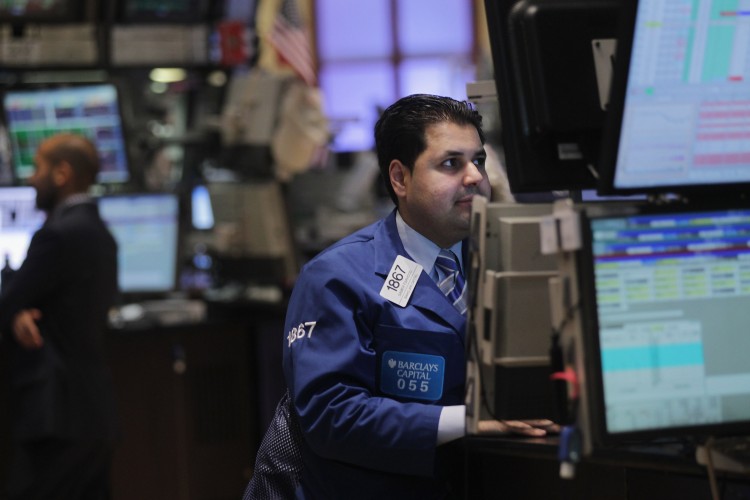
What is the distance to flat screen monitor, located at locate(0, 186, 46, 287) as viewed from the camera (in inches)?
225

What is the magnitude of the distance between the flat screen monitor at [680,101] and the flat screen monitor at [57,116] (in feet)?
14.8

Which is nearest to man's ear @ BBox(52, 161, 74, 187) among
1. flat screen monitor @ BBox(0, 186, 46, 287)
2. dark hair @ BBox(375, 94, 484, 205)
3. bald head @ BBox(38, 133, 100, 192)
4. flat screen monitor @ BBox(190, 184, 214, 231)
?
bald head @ BBox(38, 133, 100, 192)

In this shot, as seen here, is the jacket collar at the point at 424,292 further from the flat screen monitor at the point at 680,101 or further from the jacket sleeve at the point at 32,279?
the jacket sleeve at the point at 32,279

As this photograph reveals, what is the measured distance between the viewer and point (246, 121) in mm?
6246

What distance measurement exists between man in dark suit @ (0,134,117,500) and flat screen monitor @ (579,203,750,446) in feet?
11.5

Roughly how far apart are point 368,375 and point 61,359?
297 centimetres

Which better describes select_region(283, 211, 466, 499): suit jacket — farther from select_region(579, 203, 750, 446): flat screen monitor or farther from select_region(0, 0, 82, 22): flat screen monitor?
select_region(0, 0, 82, 22): flat screen monitor

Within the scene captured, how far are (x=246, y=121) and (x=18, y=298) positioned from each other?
1.74 metres

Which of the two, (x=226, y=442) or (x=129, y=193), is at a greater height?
(x=129, y=193)

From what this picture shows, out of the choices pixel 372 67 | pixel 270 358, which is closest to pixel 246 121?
pixel 270 358

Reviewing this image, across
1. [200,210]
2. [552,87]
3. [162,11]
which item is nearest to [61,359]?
[200,210]

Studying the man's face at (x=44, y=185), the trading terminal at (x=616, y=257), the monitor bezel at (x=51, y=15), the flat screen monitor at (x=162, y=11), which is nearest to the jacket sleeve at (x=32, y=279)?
the man's face at (x=44, y=185)

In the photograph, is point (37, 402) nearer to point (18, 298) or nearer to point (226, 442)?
point (18, 298)

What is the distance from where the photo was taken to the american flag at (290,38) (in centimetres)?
786
